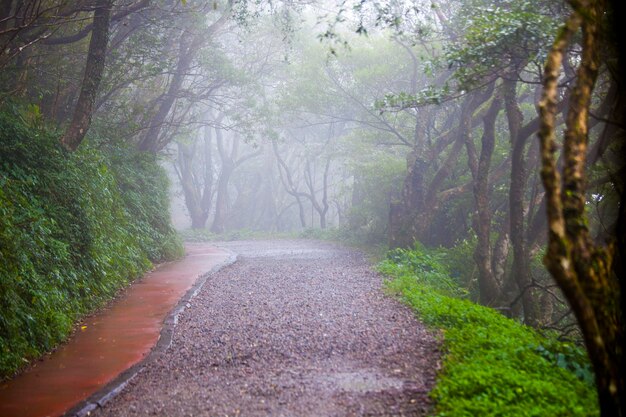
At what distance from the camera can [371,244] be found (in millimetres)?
20297

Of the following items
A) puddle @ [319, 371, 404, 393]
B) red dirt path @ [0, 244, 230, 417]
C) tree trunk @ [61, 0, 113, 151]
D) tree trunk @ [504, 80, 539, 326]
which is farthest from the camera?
tree trunk @ [61, 0, 113, 151]

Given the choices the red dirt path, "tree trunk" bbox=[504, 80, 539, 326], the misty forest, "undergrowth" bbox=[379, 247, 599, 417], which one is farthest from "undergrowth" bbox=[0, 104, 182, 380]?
"tree trunk" bbox=[504, 80, 539, 326]

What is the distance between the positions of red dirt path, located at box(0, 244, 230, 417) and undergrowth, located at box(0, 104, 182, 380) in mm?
236

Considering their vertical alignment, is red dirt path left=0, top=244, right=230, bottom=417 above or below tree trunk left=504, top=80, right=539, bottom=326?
below

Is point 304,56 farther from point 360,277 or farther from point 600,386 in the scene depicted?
point 600,386

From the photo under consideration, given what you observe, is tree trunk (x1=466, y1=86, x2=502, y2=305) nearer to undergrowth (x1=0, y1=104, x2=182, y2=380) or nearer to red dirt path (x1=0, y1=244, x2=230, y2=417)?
red dirt path (x1=0, y1=244, x2=230, y2=417)

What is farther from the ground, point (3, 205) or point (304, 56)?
point (304, 56)

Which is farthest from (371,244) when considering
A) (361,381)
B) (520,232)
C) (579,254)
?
(579,254)

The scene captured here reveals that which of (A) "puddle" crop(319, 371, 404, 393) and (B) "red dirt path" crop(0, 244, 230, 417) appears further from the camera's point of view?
(A) "puddle" crop(319, 371, 404, 393)

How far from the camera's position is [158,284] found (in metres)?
10.8

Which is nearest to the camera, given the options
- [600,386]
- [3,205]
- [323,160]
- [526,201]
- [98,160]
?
[600,386]

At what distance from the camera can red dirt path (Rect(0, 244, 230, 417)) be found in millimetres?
4777

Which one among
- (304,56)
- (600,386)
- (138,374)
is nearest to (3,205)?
(138,374)

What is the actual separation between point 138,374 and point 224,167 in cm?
2947
